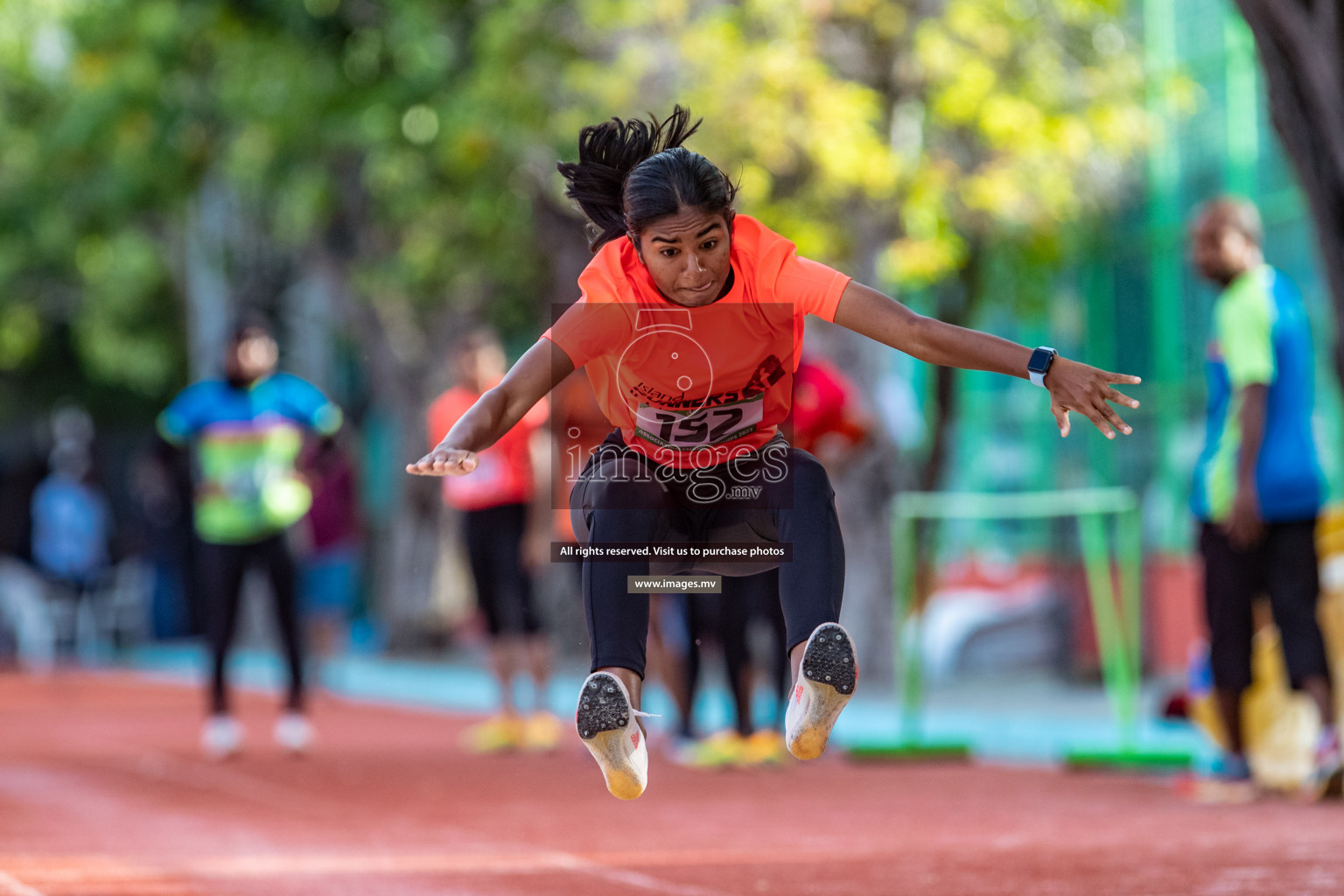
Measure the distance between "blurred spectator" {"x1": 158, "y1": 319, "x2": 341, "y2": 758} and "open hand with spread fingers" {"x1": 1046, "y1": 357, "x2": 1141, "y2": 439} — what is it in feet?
22.1

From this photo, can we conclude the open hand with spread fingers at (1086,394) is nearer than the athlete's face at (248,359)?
Yes

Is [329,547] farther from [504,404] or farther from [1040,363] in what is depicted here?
[1040,363]

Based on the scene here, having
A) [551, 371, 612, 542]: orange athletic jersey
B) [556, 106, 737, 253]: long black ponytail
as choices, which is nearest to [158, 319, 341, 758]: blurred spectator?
[551, 371, 612, 542]: orange athletic jersey

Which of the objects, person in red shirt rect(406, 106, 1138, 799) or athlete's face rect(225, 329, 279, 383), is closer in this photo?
person in red shirt rect(406, 106, 1138, 799)

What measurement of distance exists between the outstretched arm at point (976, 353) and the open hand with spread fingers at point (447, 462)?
0.91m

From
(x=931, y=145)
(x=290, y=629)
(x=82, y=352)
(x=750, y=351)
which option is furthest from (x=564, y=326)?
(x=82, y=352)

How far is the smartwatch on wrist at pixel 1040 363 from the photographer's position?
4199 mm

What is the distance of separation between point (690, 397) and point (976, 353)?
72cm

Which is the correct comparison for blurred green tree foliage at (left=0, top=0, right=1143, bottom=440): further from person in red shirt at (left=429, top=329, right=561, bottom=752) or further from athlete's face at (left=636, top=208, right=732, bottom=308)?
athlete's face at (left=636, top=208, right=732, bottom=308)

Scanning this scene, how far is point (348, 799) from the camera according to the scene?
850 centimetres

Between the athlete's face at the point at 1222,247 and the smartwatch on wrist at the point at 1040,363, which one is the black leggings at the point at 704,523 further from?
the athlete's face at the point at 1222,247

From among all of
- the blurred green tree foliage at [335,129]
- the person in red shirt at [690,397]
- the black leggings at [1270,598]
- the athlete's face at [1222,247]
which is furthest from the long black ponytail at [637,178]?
the blurred green tree foliage at [335,129]

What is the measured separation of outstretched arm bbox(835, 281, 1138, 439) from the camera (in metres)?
4.15

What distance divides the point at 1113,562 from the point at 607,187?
36.9 ft
